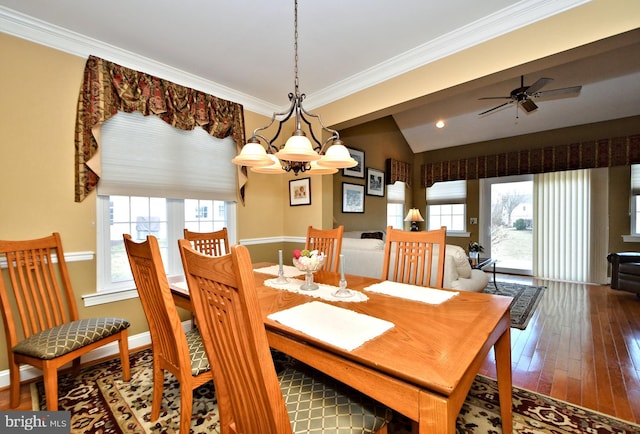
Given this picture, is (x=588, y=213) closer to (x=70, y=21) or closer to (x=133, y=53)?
(x=133, y=53)

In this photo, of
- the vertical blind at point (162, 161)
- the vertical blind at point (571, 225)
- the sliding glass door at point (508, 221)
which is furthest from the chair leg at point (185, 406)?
the vertical blind at point (571, 225)

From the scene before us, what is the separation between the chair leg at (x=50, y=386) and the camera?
153 centimetres

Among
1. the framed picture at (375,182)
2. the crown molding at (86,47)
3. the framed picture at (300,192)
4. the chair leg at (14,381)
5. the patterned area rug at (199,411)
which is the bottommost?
the patterned area rug at (199,411)

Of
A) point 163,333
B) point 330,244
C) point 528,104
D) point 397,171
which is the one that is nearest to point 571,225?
point 528,104

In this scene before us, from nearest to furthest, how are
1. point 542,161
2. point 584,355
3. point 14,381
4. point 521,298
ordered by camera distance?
point 14,381 → point 584,355 → point 521,298 → point 542,161

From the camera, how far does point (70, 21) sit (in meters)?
2.05

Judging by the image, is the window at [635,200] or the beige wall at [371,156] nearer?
the window at [635,200]

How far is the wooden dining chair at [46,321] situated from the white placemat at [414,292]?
1750mm

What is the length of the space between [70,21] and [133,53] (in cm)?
44

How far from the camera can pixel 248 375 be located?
82 cm

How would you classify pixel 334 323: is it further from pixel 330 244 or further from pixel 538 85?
pixel 538 85

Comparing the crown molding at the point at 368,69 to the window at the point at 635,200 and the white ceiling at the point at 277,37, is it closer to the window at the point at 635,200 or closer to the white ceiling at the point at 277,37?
the white ceiling at the point at 277,37

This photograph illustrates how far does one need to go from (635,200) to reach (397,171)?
12.4 ft

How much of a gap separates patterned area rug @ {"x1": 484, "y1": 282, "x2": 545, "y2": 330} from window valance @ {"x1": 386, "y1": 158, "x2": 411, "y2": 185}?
2.59 meters
